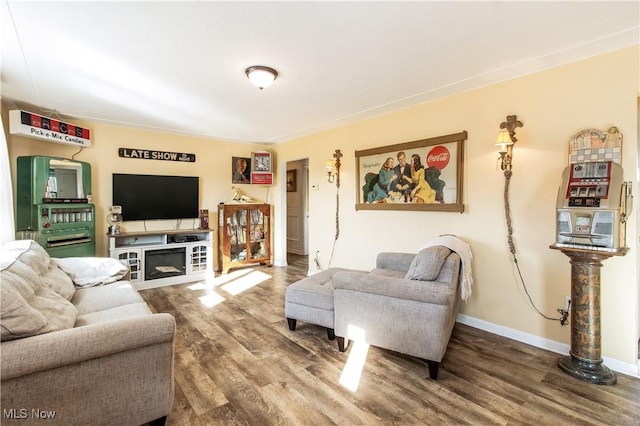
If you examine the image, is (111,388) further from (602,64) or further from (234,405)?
(602,64)

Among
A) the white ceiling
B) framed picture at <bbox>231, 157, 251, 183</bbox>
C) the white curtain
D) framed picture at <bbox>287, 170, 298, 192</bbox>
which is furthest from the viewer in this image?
framed picture at <bbox>287, 170, 298, 192</bbox>

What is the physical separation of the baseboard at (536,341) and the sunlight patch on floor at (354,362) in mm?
1238

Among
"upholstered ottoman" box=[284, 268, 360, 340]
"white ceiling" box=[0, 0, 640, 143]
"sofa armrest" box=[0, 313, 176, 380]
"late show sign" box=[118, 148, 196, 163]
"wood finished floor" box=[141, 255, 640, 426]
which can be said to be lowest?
"wood finished floor" box=[141, 255, 640, 426]

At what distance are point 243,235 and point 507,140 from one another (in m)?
4.31

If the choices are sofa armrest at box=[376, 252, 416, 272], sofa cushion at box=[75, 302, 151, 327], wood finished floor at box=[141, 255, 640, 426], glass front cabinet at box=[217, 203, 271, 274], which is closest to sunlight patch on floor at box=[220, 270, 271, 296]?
glass front cabinet at box=[217, 203, 271, 274]

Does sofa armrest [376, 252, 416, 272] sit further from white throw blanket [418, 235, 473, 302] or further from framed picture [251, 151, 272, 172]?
framed picture [251, 151, 272, 172]

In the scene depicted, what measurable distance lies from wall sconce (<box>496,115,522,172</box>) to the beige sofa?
293 centimetres

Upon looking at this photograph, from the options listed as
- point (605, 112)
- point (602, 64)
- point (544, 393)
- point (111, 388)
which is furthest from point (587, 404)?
point (111, 388)

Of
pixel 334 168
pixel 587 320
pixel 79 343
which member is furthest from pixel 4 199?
pixel 587 320

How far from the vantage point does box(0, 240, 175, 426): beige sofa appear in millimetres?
1227

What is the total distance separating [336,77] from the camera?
2.79 metres

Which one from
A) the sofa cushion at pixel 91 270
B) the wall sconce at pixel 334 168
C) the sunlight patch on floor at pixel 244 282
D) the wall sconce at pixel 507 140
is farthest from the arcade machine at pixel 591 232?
the sofa cushion at pixel 91 270

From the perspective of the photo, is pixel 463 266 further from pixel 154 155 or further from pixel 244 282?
pixel 154 155

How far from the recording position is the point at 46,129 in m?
3.50
